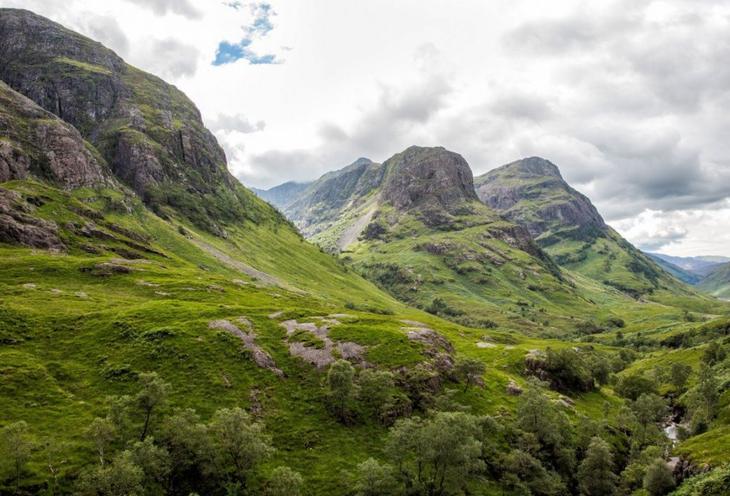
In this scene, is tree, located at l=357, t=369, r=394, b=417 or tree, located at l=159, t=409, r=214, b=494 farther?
tree, located at l=357, t=369, r=394, b=417

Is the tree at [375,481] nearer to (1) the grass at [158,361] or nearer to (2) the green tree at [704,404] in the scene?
(1) the grass at [158,361]

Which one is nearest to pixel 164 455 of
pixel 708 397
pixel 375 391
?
pixel 375 391

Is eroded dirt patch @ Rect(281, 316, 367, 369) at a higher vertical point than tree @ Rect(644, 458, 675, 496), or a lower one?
higher

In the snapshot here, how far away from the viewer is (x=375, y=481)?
222 ft

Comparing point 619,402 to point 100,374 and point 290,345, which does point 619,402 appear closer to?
point 290,345

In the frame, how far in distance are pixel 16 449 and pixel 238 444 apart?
29.2 meters

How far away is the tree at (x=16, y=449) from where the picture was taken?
190 ft

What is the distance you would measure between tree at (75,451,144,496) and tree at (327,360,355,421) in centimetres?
4213

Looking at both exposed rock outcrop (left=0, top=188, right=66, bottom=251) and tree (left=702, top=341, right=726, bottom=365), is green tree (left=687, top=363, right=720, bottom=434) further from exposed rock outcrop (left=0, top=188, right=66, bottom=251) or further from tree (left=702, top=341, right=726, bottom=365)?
exposed rock outcrop (left=0, top=188, right=66, bottom=251)

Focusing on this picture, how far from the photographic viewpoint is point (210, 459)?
67.4 m

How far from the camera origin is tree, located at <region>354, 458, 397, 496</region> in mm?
67125

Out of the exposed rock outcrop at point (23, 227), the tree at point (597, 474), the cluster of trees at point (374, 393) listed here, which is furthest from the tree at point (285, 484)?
the exposed rock outcrop at point (23, 227)

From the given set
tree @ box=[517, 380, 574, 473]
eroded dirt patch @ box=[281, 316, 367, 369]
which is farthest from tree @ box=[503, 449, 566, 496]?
eroded dirt patch @ box=[281, 316, 367, 369]

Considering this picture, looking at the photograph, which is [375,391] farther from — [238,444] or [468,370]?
[238,444]
